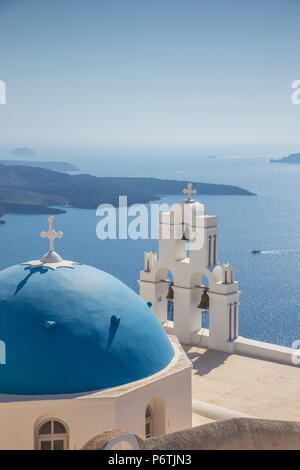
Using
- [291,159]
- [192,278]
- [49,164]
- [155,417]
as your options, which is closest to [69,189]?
[49,164]

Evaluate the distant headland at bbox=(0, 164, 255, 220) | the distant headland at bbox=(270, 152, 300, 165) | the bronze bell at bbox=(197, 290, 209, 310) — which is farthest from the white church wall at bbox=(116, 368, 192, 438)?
the distant headland at bbox=(270, 152, 300, 165)

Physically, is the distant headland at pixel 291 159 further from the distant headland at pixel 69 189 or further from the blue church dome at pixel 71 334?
the blue church dome at pixel 71 334

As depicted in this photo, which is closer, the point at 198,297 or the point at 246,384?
the point at 246,384

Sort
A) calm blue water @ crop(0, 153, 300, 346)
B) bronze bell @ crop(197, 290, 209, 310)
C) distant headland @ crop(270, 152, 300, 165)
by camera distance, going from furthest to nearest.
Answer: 1. distant headland @ crop(270, 152, 300, 165)
2. calm blue water @ crop(0, 153, 300, 346)
3. bronze bell @ crop(197, 290, 209, 310)

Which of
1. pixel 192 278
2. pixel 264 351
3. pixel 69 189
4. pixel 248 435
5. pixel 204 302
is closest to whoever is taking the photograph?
pixel 248 435

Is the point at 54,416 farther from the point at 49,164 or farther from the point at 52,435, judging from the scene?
the point at 49,164

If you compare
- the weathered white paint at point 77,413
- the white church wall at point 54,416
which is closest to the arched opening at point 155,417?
the weathered white paint at point 77,413

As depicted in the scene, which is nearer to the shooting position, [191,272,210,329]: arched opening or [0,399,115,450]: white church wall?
[0,399,115,450]: white church wall

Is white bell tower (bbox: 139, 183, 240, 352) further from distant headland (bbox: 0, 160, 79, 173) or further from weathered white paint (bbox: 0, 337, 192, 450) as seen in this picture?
distant headland (bbox: 0, 160, 79, 173)
